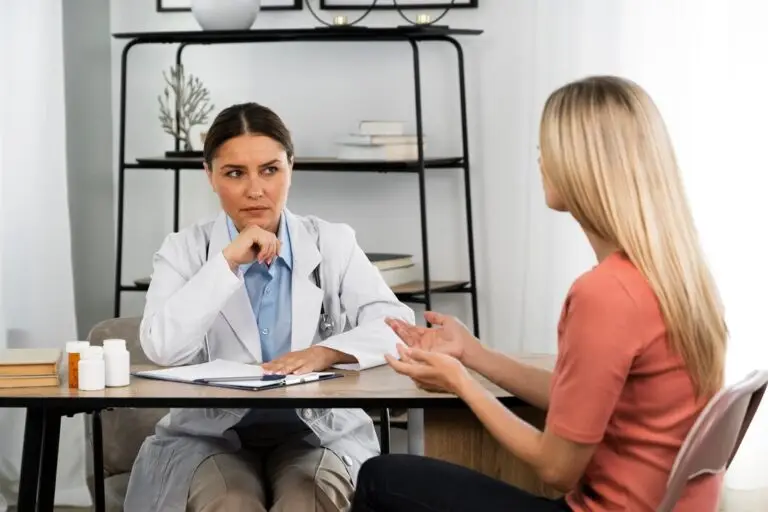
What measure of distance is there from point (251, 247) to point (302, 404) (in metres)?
0.54

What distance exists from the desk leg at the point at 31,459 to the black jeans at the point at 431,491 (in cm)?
58

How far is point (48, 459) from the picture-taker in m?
2.24

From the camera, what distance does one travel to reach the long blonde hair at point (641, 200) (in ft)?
5.86

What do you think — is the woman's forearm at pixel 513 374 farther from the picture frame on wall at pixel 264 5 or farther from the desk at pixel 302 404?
the picture frame on wall at pixel 264 5

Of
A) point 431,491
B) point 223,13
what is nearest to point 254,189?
point 431,491

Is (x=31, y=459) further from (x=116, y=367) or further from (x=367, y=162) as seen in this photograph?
(x=367, y=162)

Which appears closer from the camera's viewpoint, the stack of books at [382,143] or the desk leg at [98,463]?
the desk leg at [98,463]

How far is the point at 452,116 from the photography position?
4.03 m

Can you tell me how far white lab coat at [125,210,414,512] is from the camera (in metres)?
2.45

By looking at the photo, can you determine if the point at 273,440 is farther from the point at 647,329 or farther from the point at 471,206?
the point at 471,206

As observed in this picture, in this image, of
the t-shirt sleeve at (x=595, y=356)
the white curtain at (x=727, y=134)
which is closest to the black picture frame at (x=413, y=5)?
the white curtain at (x=727, y=134)

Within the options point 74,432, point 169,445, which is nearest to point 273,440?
point 169,445

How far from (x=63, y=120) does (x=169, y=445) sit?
58.2 inches

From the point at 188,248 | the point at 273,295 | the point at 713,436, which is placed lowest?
the point at 713,436
